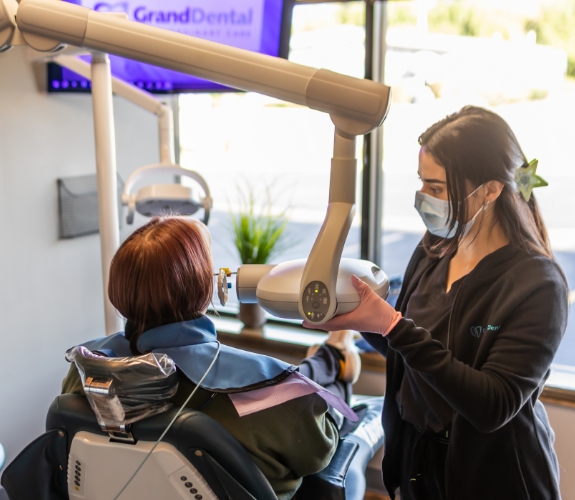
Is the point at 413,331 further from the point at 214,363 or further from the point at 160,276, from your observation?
the point at 160,276

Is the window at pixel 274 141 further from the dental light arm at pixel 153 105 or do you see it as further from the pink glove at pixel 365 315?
the pink glove at pixel 365 315

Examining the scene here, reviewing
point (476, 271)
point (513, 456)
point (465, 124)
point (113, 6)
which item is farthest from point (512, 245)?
point (113, 6)

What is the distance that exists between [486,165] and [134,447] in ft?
3.02

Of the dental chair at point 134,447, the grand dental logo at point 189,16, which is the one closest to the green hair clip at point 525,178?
the dental chair at point 134,447

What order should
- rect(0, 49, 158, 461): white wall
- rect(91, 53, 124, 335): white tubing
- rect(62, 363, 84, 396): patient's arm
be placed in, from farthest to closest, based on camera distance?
1. rect(0, 49, 158, 461): white wall
2. rect(91, 53, 124, 335): white tubing
3. rect(62, 363, 84, 396): patient's arm

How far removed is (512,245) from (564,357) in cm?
142

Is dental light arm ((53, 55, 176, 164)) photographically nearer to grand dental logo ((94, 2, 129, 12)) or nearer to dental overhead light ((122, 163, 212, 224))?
dental overhead light ((122, 163, 212, 224))

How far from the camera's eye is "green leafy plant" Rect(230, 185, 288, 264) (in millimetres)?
2770

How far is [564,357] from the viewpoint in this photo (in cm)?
255

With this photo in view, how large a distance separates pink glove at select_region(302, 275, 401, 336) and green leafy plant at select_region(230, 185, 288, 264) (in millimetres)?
1626

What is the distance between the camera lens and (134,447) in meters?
1.16

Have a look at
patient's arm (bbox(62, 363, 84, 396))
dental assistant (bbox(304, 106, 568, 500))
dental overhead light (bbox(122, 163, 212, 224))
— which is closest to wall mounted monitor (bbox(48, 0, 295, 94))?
dental overhead light (bbox(122, 163, 212, 224))

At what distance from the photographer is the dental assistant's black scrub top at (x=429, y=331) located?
1.41m

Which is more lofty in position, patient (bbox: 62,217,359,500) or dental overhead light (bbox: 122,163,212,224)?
dental overhead light (bbox: 122,163,212,224)
